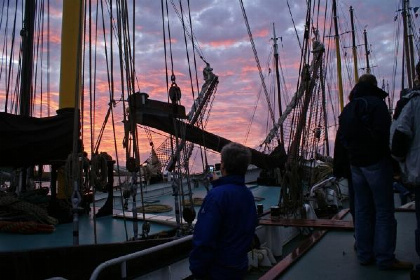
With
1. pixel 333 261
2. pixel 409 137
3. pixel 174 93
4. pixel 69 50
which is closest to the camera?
pixel 409 137

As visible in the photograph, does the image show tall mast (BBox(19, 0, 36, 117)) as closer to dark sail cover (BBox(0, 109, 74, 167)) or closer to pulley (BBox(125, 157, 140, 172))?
dark sail cover (BBox(0, 109, 74, 167))

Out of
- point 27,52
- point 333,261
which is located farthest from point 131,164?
point 27,52

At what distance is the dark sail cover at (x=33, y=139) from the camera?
5098 mm

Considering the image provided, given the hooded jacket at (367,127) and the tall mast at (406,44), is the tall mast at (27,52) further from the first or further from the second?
the tall mast at (406,44)

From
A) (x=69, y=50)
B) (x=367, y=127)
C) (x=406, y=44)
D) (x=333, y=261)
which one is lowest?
(x=333, y=261)

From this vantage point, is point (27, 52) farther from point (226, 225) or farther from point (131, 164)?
point (226, 225)

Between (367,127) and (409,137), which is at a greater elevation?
(367,127)

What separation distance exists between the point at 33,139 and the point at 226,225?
3.99 m

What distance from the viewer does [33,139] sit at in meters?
5.35

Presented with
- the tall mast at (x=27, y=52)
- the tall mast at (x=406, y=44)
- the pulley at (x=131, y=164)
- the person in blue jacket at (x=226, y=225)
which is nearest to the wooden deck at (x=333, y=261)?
the person in blue jacket at (x=226, y=225)

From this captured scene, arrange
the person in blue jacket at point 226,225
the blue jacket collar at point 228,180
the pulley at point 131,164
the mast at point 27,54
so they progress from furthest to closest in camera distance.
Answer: the mast at point 27,54
the pulley at point 131,164
the blue jacket collar at point 228,180
the person in blue jacket at point 226,225

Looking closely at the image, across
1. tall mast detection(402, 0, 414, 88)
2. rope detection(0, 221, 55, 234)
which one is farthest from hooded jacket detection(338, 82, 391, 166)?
tall mast detection(402, 0, 414, 88)

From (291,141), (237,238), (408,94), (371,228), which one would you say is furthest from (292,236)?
(237,238)

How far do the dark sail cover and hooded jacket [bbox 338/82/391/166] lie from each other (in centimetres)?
386
